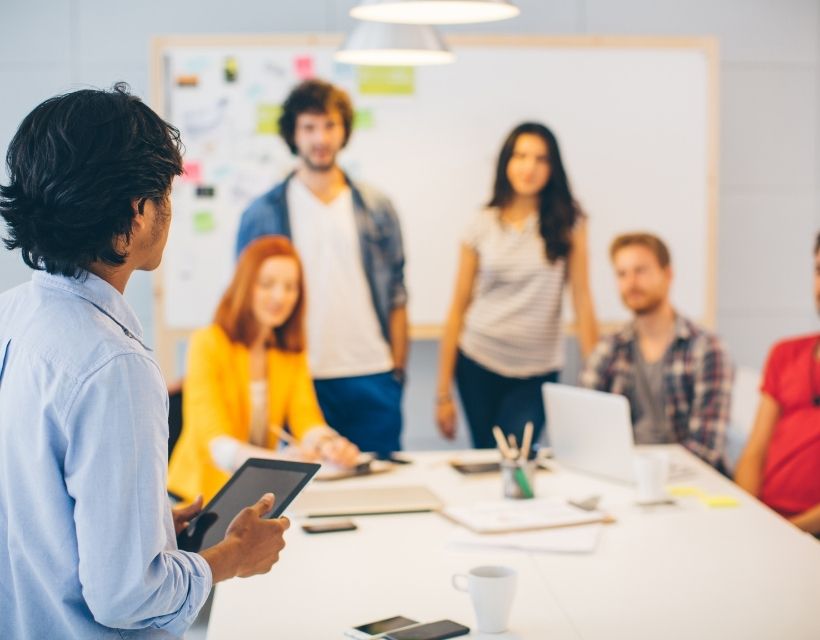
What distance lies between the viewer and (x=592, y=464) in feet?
9.30

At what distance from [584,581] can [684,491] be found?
74 cm

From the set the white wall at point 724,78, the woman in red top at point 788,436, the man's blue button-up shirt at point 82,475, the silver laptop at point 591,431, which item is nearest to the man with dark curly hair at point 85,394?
the man's blue button-up shirt at point 82,475

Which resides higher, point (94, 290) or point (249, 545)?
point (94, 290)

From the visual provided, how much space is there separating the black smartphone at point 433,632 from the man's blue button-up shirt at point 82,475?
0.43 metres

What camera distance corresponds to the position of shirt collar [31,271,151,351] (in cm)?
137

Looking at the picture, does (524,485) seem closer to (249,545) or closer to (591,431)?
(591,431)

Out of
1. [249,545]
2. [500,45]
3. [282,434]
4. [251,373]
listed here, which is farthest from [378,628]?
[500,45]

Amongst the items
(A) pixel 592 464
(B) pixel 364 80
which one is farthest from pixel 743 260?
(A) pixel 592 464

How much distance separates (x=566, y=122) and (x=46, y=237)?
133 inches

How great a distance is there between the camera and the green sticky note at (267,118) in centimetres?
431

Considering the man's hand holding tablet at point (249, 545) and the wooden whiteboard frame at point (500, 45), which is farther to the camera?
the wooden whiteboard frame at point (500, 45)

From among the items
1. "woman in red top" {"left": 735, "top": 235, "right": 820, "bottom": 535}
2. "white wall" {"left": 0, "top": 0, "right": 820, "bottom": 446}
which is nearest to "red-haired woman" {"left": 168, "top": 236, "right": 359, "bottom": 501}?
"woman in red top" {"left": 735, "top": 235, "right": 820, "bottom": 535}

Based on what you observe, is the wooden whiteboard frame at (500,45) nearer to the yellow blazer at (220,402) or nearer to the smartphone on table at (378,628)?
the yellow blazer at (220,402)

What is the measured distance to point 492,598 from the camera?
173cm
